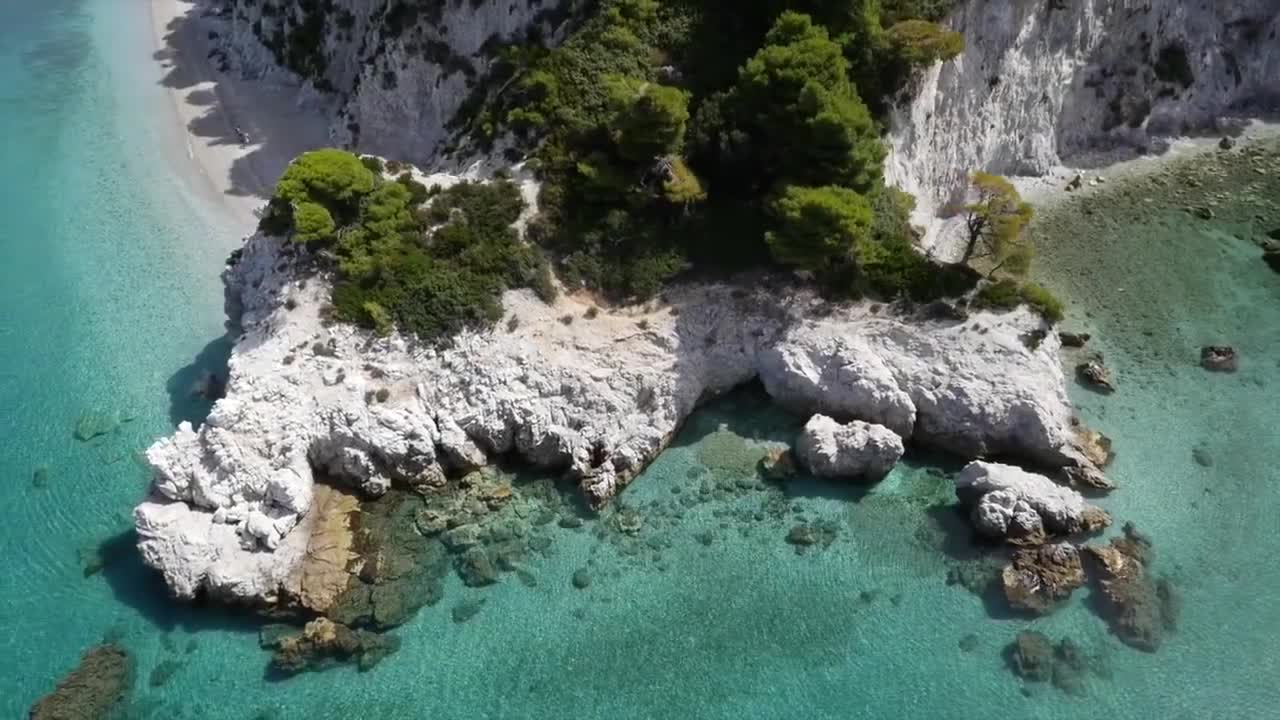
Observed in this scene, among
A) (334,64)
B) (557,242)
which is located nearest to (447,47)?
(334,64)

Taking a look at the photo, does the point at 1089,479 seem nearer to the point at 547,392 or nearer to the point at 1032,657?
the point at 1032,657

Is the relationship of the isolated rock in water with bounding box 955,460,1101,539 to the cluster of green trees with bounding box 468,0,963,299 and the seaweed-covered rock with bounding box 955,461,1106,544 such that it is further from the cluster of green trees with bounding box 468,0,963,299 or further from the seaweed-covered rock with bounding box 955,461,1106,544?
the cluster of green trees with bounding box 468,0,963,299

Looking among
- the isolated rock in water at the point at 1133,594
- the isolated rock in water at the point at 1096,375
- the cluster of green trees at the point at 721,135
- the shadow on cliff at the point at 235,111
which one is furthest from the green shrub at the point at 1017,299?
the shadow on cliff at the point at 235,111

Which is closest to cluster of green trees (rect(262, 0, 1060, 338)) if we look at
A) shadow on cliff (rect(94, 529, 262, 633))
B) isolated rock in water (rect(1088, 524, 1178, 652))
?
isolated rock in water (rect(1088, 524, 1178, 652))

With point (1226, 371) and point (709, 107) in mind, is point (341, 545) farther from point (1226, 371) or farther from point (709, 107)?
point (1226, 371)

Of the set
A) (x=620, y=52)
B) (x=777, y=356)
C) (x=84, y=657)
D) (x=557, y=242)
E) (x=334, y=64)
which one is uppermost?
(x=620, y=52)

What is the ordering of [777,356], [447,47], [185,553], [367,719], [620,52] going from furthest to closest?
[447,47] < [620,52] < [777,356] < [185,553] < [367,719]
